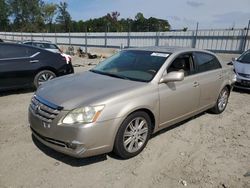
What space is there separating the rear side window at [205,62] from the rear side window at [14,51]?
4.81 meters

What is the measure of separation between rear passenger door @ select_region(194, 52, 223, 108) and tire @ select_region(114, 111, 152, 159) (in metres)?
1.64

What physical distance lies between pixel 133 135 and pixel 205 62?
8.18ft

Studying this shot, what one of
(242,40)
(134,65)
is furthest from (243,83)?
(242,40)

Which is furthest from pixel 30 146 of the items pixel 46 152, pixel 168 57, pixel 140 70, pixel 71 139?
pixel 168 57

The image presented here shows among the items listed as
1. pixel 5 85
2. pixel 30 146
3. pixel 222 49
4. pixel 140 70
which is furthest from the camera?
pixel 222 49

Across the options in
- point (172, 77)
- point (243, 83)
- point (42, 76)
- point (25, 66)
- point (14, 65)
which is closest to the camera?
point (172, 77)

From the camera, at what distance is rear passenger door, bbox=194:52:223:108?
5188mm

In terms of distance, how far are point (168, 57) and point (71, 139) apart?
219 cm

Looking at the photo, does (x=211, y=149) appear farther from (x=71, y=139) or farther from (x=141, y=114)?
(x=71, y=139)

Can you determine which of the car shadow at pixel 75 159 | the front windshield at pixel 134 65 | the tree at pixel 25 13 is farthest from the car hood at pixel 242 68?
the tree at pixel 25 13

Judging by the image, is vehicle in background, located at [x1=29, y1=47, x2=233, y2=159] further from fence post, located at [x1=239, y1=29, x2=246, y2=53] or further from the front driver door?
fence post, located at [x1=239, y1=29, x2=246, y2=53]

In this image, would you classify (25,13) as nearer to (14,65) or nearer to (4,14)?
(4,14)

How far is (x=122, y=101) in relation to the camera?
3652 mm

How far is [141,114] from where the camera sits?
3.92 metres
